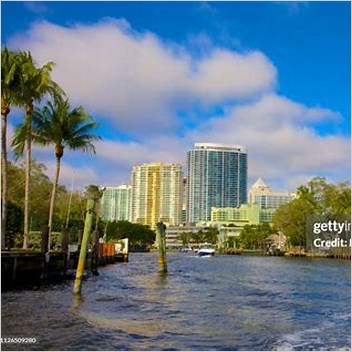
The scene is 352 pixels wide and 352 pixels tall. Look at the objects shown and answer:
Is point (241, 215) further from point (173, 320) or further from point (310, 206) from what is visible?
point (173, 320)

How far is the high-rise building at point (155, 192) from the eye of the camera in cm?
16788

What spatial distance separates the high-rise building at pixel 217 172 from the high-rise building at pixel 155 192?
5.52 m

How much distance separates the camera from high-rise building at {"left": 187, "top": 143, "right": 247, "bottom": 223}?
163 meters

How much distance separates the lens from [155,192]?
180 m

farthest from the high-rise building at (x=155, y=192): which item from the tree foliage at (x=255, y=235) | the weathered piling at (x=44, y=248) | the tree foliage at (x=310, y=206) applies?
the weathered piling at (x=44, y=248)

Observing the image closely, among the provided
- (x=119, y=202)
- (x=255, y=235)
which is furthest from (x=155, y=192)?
(x=255, y=235)

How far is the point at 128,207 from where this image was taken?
172 m

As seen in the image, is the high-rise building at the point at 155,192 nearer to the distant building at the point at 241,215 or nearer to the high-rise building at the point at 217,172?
the high-rise building at the point at 217,172

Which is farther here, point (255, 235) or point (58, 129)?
point (255, 235)

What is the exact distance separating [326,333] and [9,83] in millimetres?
16872

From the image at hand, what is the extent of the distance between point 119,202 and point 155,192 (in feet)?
60.0

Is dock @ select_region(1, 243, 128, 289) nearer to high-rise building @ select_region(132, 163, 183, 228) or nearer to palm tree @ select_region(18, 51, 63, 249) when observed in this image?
palm tree @ select_region(18, 51, 63, 249)

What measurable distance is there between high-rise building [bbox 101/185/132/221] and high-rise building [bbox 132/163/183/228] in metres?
2.47

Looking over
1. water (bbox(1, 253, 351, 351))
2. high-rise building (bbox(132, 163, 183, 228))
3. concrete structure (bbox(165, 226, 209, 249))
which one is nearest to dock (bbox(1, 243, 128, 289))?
water (bbox(1, 253, 351, 351))
